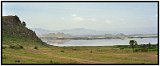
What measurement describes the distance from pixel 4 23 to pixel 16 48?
1896 cm

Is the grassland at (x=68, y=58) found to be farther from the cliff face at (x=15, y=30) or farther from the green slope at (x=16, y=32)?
the cliff face at (x=15, y=30)

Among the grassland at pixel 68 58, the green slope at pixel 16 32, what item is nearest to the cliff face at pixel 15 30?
the green slope at pixel 16 32

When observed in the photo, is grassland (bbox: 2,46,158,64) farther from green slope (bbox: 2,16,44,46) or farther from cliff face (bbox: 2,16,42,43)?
cliff face (bbox: 2,16,42,43)

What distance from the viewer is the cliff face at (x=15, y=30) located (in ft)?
175

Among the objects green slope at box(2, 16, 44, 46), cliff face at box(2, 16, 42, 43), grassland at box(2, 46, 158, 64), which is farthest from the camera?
cliff face at box(2, 16, 42, 43)

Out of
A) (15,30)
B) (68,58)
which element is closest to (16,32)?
(15,30)

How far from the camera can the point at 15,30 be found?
58.2m

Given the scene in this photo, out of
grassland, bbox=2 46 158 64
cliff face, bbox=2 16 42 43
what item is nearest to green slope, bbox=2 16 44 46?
cliff face, bbox=2 16 42 43

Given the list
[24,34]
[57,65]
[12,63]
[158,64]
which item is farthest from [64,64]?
[24,34]

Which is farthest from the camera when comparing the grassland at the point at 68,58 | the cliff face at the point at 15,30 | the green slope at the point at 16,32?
the cliff face at the point at 15,30

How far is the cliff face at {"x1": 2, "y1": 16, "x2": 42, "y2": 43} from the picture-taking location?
175 feet

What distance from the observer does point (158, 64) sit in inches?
1126

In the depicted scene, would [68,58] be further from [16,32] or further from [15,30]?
[15,30]

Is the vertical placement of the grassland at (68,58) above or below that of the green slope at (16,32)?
below
